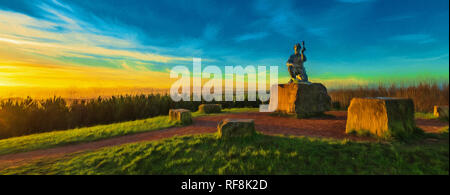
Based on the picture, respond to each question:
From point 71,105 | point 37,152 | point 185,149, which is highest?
point 71,105

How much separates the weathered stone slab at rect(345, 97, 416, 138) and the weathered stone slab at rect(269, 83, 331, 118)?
4.03 m

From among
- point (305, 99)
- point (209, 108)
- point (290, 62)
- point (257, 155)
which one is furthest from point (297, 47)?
point (257, 155)

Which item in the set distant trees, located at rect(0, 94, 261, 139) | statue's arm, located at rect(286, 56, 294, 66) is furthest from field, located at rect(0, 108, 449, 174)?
distant trees, located at rect(0, 94, 261, 139)

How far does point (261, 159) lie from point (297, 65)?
27.3 feet

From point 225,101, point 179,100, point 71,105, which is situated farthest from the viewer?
point 225,101

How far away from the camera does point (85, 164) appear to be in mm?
4730

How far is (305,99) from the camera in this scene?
9.83m

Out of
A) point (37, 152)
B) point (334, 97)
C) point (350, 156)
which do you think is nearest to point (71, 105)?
point (37, 152)

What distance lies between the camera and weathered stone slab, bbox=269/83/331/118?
9789 mm

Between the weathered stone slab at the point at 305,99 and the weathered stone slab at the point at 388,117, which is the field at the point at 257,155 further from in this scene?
the weathered stone slab at the point at 305,99

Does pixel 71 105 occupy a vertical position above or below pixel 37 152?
above

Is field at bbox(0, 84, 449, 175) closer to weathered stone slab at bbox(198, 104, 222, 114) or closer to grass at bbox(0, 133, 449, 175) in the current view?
grass at bbox(0, 133, 449, 175)
